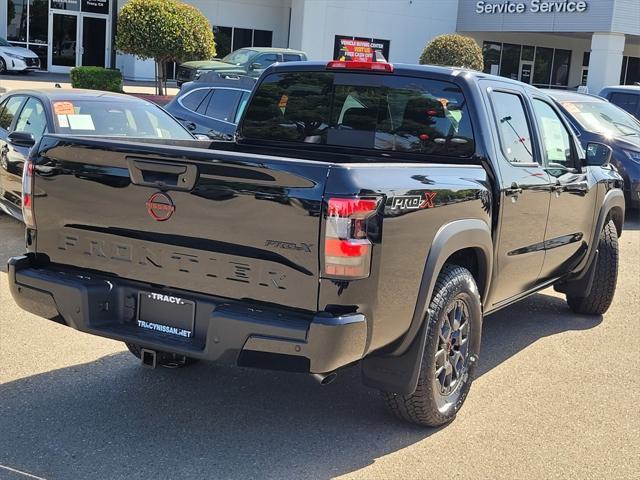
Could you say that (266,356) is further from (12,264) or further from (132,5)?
(132,5)

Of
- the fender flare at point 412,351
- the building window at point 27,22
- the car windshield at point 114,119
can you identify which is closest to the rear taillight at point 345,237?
the fender flare at point 412,351

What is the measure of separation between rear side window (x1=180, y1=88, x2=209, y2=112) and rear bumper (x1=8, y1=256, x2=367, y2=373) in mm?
9140

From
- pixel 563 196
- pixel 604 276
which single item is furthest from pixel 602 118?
pixel 563 196

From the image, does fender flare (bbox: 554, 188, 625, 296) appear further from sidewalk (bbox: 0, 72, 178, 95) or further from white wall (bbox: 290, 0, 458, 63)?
white wall (bbox: 290, 0, 458, 63)

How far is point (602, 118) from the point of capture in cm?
1280

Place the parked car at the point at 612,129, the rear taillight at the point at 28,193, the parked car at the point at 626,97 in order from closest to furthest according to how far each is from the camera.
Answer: the rear taillight at the point at 28,193
the parked car at the point at 612,129
the parked car at the point at 626,97

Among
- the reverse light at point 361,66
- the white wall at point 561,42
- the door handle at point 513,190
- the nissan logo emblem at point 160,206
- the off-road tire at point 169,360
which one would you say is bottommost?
the off-road tire at point 169,360

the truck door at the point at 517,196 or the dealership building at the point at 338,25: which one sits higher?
the dealership building at the point at 338,25

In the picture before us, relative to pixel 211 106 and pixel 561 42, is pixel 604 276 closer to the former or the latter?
pixel 211 106

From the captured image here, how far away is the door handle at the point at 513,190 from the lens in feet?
16.4

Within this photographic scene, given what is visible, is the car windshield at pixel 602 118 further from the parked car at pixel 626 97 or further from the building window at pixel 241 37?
the building window at pixel 241 37

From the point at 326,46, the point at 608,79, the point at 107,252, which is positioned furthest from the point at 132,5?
the point at 107,252

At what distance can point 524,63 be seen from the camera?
41.2 m

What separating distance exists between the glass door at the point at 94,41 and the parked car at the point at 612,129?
25890 mm
